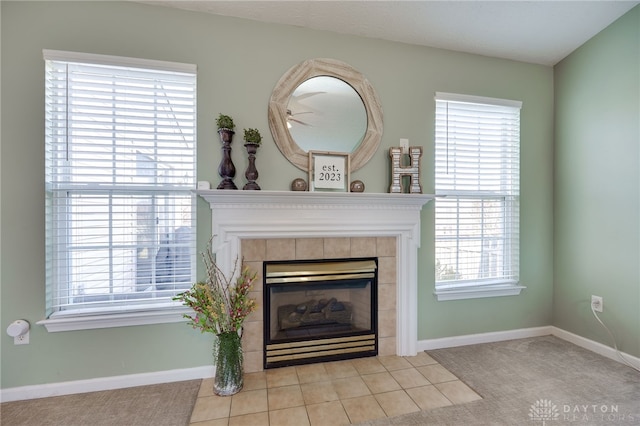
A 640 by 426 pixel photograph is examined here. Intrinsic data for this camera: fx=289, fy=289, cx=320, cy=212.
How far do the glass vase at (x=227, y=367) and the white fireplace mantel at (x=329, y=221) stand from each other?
0.45m

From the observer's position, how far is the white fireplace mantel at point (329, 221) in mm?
2010

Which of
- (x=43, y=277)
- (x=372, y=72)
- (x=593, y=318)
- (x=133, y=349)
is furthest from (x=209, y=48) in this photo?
(x=593, y=318)

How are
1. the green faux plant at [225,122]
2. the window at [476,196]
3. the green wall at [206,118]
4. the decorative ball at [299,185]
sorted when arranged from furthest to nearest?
1. the window at [476,196]
2. the decorative ball at [299,185]
3. the green faux plant at [225,122]
4. the green wall at [206,118]

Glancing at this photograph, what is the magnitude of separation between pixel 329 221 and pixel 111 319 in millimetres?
1590

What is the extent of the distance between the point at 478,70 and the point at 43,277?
12.0 feet

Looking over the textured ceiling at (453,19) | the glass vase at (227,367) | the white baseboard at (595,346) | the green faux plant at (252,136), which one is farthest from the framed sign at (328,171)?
the white baseboard at (595,346)

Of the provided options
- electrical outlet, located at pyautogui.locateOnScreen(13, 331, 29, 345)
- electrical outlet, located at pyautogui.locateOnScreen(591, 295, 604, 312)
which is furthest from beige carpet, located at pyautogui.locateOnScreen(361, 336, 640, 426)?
electrical outlet, located at pyautogui.locateOnScreen(13, 331, 29, 345)

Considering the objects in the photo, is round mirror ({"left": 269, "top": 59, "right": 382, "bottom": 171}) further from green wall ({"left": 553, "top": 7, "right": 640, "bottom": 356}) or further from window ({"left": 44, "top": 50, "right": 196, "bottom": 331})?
green wall ({"left": 553, "top": 7, "right": 640, "bottom": 356})

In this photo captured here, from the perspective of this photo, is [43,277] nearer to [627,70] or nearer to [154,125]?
[154,125]

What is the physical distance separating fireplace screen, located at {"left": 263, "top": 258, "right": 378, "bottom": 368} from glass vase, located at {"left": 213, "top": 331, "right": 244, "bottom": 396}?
1.03 ft

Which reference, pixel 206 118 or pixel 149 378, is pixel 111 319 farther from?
pixel 206 118

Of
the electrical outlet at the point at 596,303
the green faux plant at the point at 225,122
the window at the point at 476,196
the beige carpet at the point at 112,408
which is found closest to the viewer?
the beige carpet at the point at 112,408

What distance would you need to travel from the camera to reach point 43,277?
1837 mm

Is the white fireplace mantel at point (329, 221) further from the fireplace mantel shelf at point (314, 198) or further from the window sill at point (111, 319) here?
the window sill at point (111, 319)
